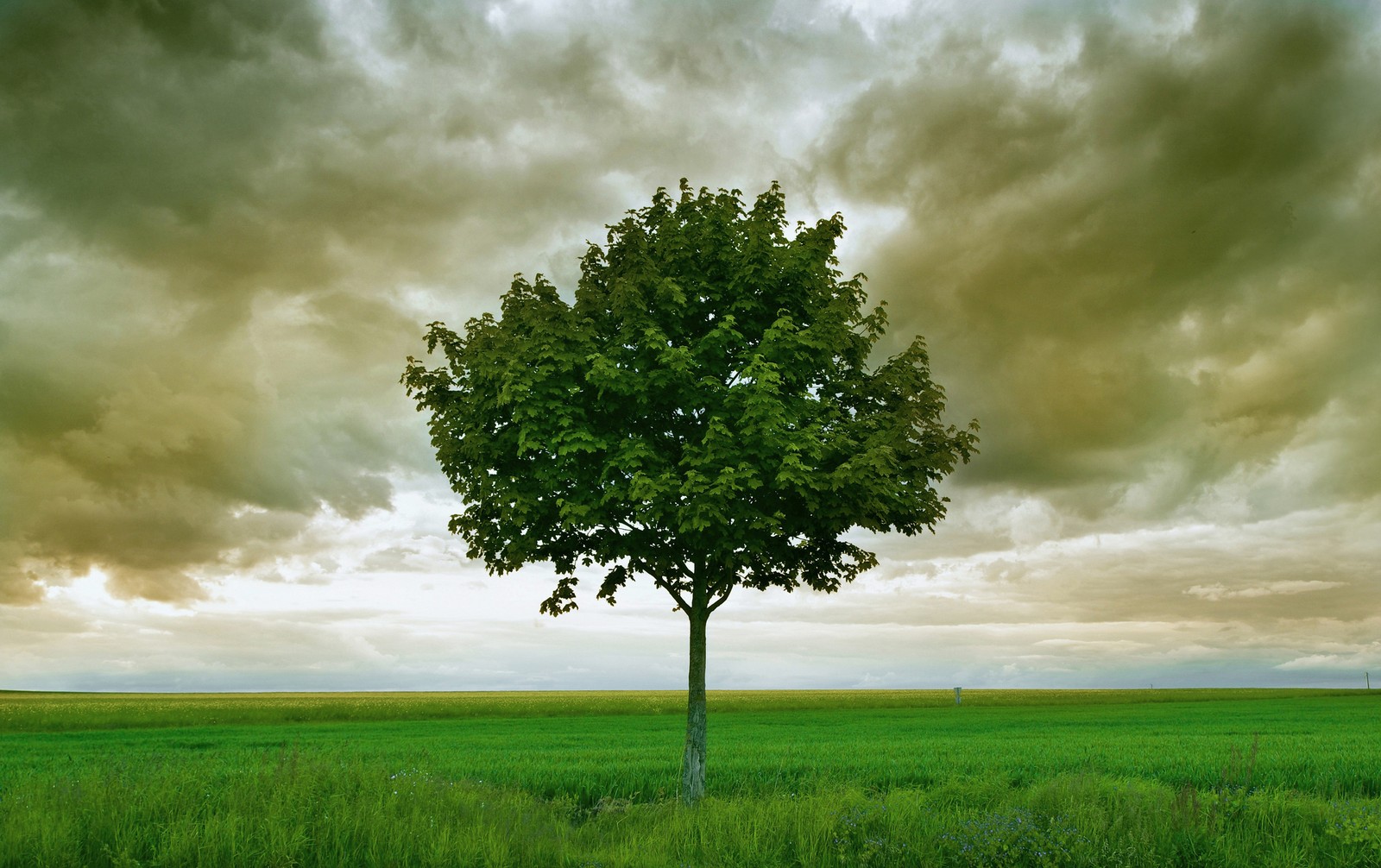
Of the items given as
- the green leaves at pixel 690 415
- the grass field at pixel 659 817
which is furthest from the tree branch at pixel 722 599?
the grass field at pixel 659 817

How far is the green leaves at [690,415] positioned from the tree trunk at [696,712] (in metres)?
0.46

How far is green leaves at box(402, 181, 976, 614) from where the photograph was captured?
11.9m

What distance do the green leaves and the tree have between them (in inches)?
1.6

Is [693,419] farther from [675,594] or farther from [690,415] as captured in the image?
[675,594]

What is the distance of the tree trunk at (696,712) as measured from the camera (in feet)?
41.9

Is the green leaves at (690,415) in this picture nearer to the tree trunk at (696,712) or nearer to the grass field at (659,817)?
the tree trunk at (696,712)

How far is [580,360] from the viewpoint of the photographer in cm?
1244

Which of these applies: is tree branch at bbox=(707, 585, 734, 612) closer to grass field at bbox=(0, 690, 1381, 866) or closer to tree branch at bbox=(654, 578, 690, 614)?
tree branch at bbox=(654, 578, 690, 614)

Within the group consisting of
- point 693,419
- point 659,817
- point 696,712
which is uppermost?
point 693,419

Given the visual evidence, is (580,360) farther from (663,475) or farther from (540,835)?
(540,835)

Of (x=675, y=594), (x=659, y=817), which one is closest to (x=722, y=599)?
(x=675, y=594)

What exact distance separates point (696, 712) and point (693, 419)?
16.1 ft

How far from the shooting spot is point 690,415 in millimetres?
13219

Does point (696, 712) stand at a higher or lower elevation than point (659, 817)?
higher
